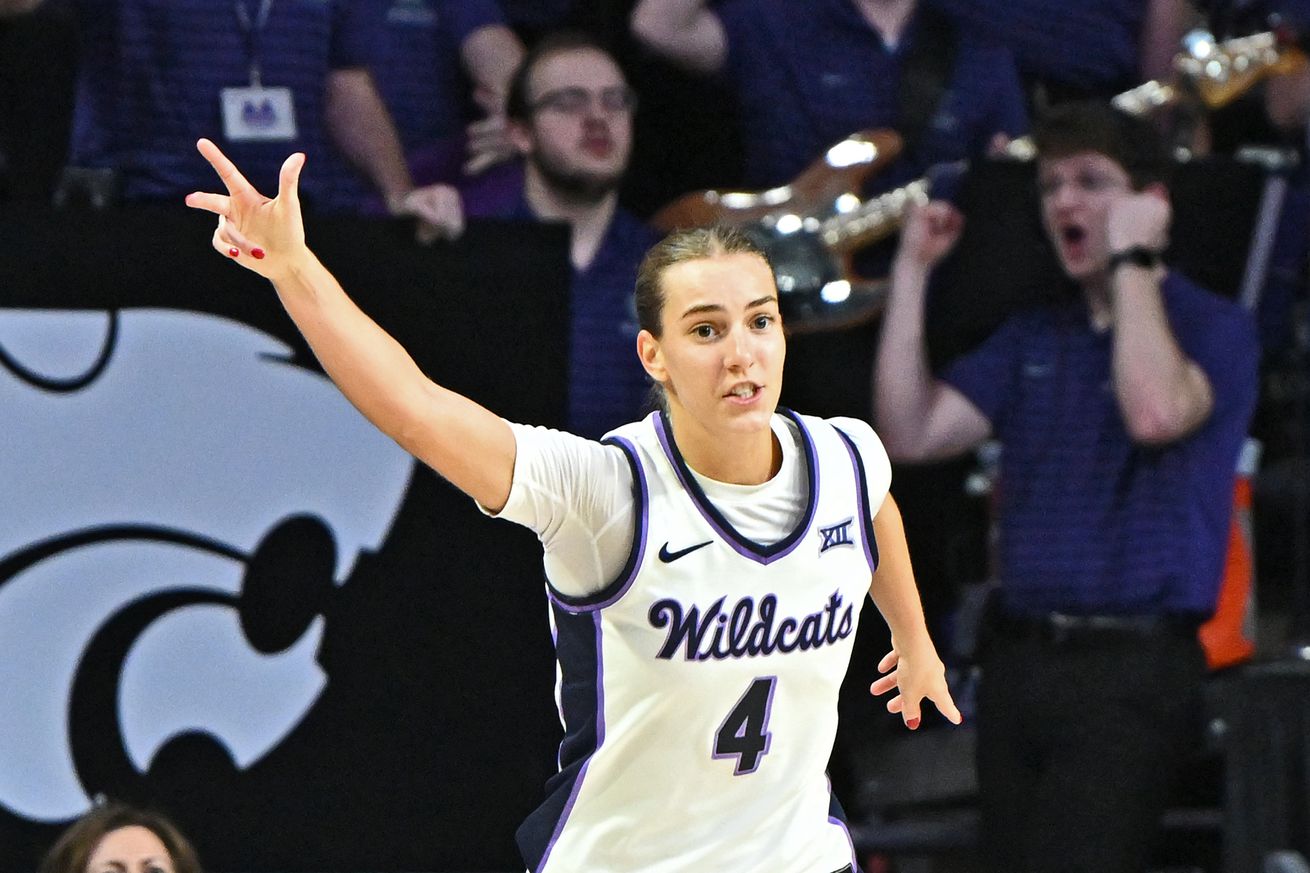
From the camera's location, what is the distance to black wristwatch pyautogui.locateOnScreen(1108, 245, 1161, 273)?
5.25m

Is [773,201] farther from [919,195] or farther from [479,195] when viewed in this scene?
[479,195]

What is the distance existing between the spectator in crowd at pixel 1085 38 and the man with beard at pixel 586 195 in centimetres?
120

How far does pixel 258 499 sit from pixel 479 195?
3.50ft

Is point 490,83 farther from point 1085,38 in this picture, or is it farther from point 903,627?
point 903,627

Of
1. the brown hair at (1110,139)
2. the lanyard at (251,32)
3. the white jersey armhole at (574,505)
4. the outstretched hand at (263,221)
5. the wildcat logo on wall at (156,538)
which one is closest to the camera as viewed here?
the outstretched hand at (263,221)

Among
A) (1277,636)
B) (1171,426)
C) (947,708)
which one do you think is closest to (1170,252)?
(1171,426)

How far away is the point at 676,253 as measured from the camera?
3080 mm

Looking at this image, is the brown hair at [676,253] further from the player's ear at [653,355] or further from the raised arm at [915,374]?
the raised arm at [915,374]

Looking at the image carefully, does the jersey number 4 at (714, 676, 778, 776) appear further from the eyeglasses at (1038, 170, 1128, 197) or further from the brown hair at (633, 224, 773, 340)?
the eyeglasses at (1038, 170, 1128, 197)

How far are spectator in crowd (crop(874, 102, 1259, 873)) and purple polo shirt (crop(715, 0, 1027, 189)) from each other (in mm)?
283

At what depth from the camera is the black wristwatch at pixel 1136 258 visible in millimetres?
5254

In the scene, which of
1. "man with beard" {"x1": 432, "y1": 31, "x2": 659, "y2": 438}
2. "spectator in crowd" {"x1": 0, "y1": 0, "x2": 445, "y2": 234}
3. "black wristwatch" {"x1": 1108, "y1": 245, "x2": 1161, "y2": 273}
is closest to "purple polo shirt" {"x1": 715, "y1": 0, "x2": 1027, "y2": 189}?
"man with beard" {"x1": 432, "y1": 31, "x2": 659, "y2": 438}

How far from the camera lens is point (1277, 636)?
17.8 ft

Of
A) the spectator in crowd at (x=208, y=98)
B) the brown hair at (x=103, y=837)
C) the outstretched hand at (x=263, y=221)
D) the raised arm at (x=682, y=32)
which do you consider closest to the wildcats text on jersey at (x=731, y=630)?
the outstretched hand at (x=263, y=221)
